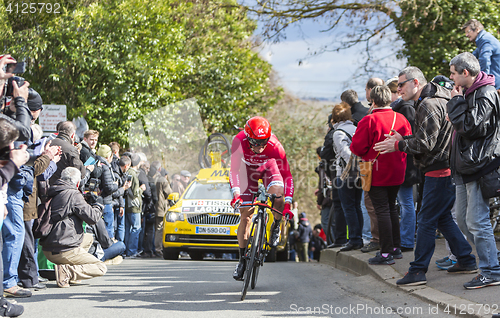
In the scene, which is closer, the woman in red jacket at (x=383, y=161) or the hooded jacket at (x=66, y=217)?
the hooded jacket at (x=66, y=217)

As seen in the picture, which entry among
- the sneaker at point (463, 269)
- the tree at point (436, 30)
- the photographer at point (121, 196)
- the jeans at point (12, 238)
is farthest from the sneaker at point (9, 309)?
the tree at point (436, 30)

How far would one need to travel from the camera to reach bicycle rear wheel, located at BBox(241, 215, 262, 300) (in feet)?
19.6

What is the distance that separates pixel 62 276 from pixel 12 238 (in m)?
1.23

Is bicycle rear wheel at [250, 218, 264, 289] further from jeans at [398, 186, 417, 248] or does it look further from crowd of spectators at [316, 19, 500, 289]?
jeans at [398, 186, 417, 248]

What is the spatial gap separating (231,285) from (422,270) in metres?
2.41

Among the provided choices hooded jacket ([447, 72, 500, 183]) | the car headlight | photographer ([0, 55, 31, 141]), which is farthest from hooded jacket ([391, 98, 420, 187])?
the car headlight

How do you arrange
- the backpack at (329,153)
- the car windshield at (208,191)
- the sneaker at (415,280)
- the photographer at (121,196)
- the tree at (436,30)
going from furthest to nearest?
1. the tree at (436,30)
2. the car windshield at (208,191)
3. the photographer at (121,196)
4. the backpack at (329,153)
5. the sneaker at (415,280)

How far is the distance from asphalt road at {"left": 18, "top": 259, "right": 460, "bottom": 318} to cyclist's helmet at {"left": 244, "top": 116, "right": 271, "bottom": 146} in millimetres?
1760

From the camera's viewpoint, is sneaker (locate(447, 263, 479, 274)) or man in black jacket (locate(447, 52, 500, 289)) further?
sneaker (locate(447, 263, 479, 274))

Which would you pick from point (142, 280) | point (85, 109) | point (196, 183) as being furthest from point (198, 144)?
point (142, 280)

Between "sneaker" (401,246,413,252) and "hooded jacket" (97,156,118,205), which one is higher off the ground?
"hooded jacket" (97,156,118,205)

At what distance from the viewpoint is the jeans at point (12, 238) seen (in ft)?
19.5

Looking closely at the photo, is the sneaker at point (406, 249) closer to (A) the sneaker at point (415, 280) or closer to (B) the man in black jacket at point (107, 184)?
(A) the sneaker at point (415, 280)

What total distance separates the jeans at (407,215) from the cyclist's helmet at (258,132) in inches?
95.8
